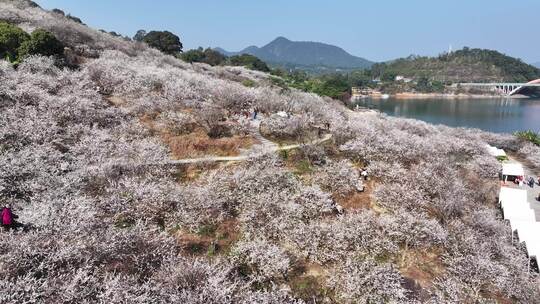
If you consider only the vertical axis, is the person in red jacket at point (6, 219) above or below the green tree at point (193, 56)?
below

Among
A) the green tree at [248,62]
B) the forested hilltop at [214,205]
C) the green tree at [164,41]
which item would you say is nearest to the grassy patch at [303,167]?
the forested hilltop at [214,205]

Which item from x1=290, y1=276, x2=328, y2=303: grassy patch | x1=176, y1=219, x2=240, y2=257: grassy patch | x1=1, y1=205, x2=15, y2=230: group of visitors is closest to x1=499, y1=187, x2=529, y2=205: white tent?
x1=290, y1=276, x2=328, y2=303: grassy patch

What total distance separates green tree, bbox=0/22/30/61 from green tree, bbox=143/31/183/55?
1691 inches

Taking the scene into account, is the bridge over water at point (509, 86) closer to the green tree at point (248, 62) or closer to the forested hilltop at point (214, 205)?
the green tree at point (248, 62)

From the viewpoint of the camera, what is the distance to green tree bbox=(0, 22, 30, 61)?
33.0m

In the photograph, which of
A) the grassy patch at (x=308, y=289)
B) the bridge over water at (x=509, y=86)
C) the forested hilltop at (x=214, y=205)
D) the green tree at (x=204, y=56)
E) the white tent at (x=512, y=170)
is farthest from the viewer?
the bridge over water at (x=509, y=86)

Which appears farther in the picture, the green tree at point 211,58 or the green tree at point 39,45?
the green tree at point 211,58

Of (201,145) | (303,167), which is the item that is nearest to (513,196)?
(303,167)

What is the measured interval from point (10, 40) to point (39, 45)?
2.36 metres

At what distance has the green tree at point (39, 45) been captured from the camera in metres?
33.3

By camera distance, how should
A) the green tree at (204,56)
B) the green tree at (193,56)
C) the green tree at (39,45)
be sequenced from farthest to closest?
the green tree at (204,56), the green tree at (193,56), the green tree at (39,45)

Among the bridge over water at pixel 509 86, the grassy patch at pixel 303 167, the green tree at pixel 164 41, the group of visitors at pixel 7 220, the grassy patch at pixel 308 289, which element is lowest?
the grassy patch at pixel 308 289

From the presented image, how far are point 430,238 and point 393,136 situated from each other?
15561mm

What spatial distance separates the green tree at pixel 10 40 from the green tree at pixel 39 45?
2.52 ft
